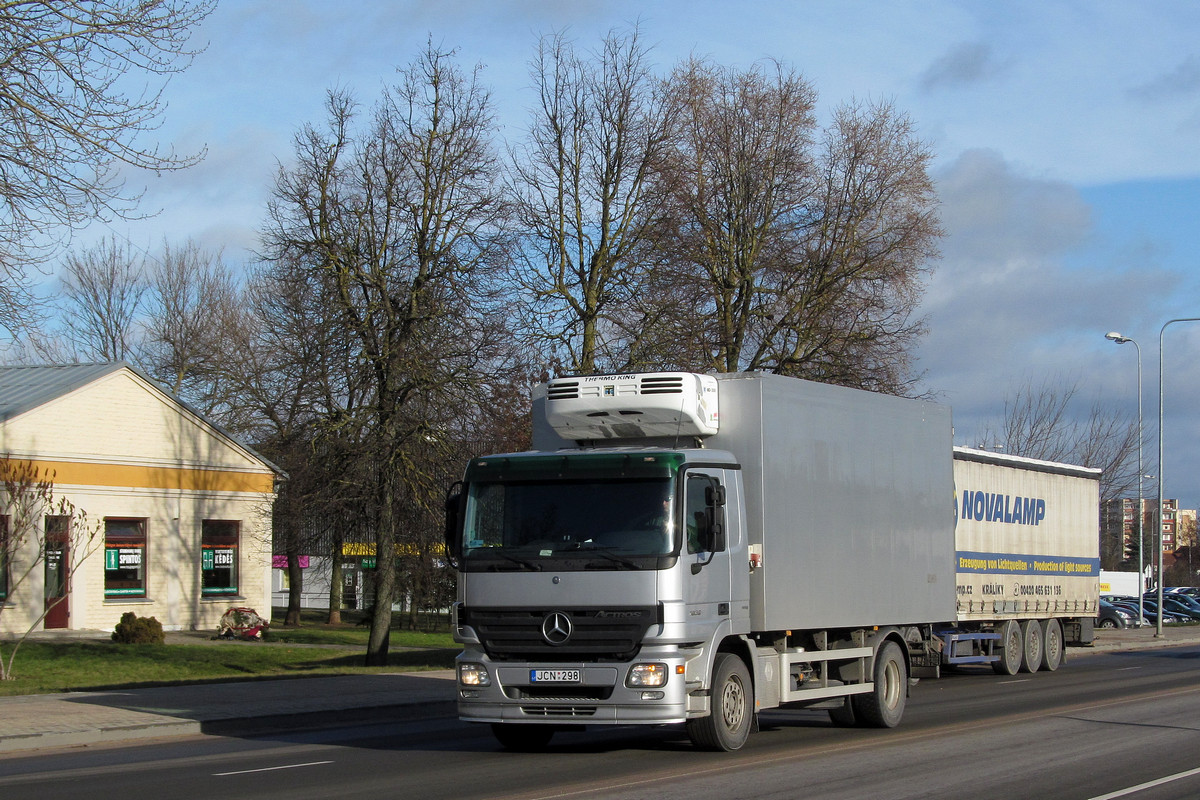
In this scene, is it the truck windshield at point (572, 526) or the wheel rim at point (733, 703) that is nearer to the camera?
the truck windshield at point (572, 526)

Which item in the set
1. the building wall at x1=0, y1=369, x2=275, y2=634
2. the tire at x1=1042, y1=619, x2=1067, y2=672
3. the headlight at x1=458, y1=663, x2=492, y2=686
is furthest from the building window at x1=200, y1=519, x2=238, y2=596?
the headlight at x1=458, y1=663, x2=492, y2=686

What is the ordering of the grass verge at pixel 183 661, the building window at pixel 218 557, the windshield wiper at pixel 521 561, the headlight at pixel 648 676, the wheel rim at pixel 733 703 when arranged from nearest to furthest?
1. the headlight at pixel 648 676
2. the windshield wiper at pixel 521 561
3. the wheel rim at pixel 733 703
4. the grass verge at pixel 183 661
5. the building window at pixel 218 557

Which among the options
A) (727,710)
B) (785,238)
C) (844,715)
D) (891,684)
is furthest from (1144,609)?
(727,710)

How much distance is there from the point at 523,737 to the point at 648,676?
2356mm

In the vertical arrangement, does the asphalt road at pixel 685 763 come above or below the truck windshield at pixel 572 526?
below

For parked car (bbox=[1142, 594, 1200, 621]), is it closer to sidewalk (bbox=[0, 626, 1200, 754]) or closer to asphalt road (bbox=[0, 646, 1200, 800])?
asphalt road (bbox=[0, 646, 1200, 800])

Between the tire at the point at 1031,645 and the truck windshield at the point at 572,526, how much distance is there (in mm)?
15538

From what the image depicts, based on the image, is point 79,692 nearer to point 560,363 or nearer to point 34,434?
point 560,363

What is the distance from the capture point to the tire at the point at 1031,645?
985 inches

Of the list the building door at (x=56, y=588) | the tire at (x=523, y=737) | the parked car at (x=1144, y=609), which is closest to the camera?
the tire at (x=523, y=737)

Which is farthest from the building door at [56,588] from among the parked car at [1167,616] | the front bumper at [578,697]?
the parked car at [1167,616]

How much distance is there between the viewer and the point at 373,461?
26.8 m

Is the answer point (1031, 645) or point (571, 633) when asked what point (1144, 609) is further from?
point (571, 633)

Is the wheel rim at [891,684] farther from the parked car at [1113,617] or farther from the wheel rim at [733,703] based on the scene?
the parked car at [1113,617]
